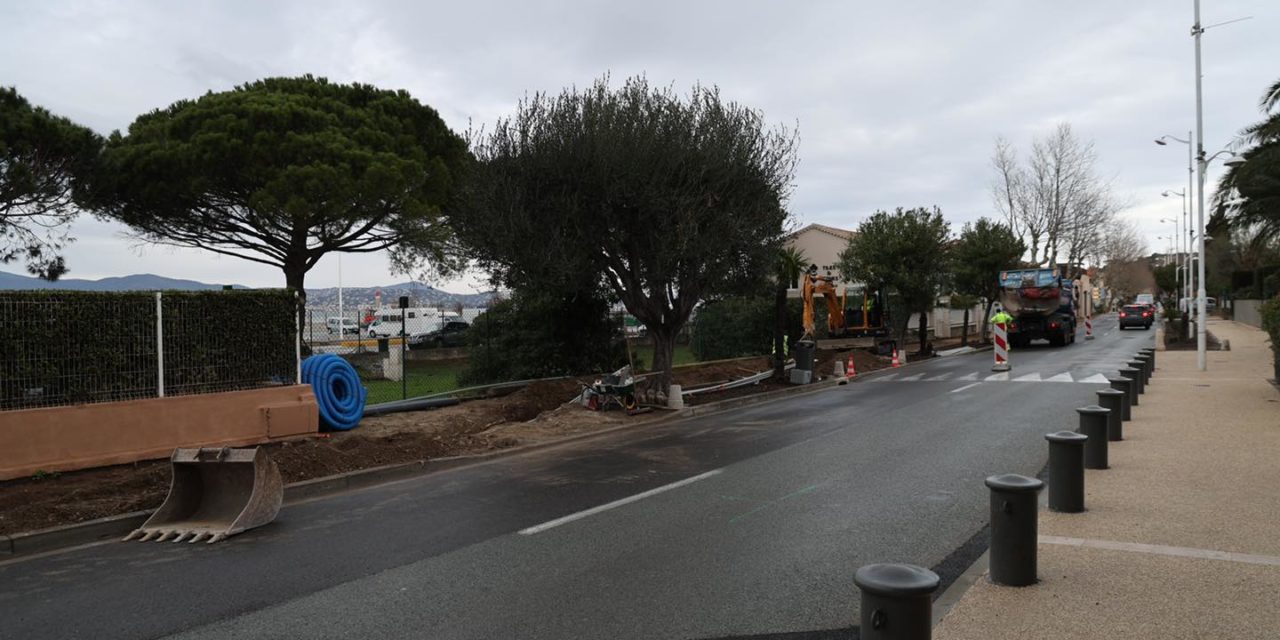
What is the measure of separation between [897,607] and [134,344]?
385 inches

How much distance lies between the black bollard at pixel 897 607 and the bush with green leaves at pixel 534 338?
14193mm

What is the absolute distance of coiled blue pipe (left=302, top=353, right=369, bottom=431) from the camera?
11414 millimetres

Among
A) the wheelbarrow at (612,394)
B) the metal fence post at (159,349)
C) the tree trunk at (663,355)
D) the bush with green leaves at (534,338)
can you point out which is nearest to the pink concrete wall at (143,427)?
the metal fence post at (159,349)

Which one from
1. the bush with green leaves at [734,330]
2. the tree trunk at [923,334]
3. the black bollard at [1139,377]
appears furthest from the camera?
the tree trunk at [923,334]

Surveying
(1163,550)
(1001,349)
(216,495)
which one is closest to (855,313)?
(1001,349)

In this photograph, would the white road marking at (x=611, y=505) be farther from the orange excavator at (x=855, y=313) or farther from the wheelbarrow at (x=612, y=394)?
the orange excavator at (x=855, y=313)

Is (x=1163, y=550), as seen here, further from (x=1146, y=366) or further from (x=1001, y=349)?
(x=1001, y=349)

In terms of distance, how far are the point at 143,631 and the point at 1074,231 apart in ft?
173

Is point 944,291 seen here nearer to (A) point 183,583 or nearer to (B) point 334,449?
(B) point 334,449

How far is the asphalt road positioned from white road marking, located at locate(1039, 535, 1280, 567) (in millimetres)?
721

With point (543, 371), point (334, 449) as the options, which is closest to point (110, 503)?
point (334, 449)

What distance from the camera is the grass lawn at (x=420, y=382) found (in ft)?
55.0

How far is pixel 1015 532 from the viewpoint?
4672 mm

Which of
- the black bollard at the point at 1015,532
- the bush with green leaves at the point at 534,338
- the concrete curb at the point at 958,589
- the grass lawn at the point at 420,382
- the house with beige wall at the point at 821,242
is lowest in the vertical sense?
the concrete curb at the point at 958,589
